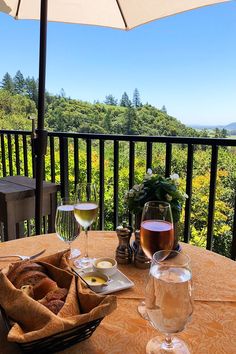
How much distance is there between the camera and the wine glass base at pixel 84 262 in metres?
0.93

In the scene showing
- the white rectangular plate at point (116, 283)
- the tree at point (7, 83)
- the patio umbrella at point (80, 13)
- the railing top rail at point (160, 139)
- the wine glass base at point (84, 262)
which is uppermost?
the tree at point (7, 83)

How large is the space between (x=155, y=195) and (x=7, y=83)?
271 inches

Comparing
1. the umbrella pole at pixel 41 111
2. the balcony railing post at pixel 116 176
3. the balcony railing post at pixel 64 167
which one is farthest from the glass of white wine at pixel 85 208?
the balcony railing post at pixel 64 167

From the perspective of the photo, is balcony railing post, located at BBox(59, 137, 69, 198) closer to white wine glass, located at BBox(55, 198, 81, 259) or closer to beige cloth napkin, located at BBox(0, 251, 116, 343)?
white wine glass, located at BBox(55, 198, 81, 259)

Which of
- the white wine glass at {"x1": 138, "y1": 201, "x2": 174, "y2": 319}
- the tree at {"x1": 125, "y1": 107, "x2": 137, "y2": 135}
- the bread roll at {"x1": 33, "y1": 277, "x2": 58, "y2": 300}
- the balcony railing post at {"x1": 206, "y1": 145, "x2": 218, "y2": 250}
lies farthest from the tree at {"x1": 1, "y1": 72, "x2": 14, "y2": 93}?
the bread roll at {"x1": 33, "y1": 277, "x2": 58, "y2": 300}

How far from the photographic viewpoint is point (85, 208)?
38.5 inches

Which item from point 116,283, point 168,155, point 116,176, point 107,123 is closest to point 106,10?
point 168,155

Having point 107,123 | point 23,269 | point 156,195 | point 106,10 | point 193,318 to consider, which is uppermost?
point 106,10

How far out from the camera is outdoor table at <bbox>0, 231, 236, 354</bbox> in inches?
23.8

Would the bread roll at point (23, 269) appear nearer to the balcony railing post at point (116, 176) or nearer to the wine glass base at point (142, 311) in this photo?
the wine glass base at point (142, 311)

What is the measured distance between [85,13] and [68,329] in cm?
205

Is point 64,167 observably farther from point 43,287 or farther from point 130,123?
point 130,123

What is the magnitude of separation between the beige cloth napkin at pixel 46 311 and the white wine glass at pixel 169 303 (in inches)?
3.2

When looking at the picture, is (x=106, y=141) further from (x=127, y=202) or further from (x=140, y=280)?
(x=140, y=280)
